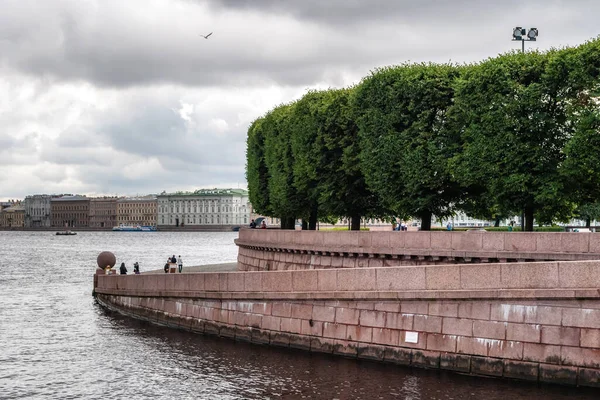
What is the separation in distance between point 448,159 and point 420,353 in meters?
16.5

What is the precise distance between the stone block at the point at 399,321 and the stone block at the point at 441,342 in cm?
69

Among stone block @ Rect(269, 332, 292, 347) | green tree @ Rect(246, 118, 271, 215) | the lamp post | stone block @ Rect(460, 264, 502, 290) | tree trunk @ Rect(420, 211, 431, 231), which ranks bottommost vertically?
stone block @ Rect(269, 332, 292, 347)

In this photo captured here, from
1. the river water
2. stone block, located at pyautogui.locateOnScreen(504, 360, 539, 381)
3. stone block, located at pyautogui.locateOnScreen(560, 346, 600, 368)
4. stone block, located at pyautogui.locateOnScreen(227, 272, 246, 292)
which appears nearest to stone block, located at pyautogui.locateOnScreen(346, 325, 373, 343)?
the river water

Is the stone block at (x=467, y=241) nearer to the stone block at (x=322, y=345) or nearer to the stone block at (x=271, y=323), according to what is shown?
the stone block at (x=322, y=345)

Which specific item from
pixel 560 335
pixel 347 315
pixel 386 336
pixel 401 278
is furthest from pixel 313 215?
pixel 560 335

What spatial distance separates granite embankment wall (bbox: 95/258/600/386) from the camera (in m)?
20.2

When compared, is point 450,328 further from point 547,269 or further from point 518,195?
point 518,195

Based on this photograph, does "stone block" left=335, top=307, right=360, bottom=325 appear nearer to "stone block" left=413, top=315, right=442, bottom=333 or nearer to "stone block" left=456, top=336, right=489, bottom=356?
"stone block" left=413, top=315, right=442, bottom=333

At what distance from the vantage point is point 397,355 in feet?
76.7

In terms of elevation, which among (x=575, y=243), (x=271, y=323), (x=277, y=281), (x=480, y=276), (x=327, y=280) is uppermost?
(x=575, y=243)

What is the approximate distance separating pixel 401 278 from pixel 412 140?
17274mm

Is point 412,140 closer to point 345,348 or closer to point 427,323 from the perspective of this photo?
point 345,348

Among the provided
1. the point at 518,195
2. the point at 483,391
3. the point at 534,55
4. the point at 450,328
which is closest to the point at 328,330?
the point at 450,328

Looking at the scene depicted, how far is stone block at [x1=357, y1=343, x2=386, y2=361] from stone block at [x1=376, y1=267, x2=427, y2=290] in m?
1.70
